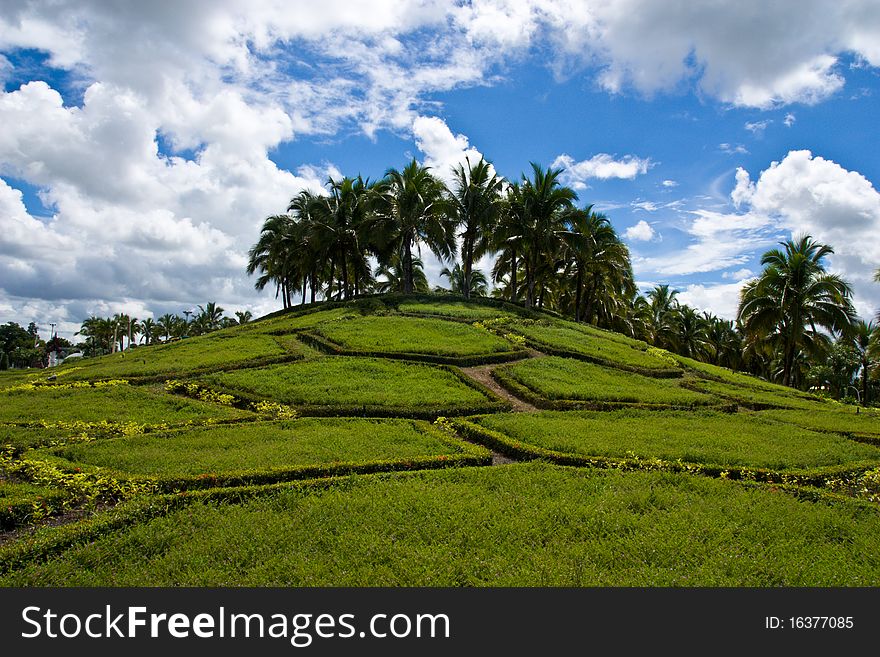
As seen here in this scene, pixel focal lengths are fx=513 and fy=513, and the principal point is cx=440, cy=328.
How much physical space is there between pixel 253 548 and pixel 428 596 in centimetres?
233

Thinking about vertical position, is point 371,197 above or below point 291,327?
above

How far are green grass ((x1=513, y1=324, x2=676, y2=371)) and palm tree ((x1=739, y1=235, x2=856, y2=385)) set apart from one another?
734cm

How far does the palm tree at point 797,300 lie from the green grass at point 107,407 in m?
26.3

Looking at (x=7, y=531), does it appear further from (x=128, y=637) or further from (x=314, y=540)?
(x=314, y=540)

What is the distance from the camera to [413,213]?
32469mm

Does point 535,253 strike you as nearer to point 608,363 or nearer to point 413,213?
point 413,213

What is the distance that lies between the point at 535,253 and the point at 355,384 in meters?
23.0

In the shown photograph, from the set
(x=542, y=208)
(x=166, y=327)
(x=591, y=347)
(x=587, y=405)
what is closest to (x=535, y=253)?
(x=542, y=208)

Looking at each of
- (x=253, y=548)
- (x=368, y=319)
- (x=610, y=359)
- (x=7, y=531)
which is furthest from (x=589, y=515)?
(x=368, y=319)

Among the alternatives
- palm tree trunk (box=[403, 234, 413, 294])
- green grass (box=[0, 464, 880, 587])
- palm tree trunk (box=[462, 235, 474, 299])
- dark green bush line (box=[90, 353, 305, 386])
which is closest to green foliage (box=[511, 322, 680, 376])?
palm tree trunk (box=[462, 235, 474, 299])

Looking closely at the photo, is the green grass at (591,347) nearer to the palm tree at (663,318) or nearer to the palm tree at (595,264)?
the palm tree at (595,264)

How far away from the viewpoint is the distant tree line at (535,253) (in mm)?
26625

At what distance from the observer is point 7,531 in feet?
22.2

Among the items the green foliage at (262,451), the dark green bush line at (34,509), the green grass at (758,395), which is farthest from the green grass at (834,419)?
the dark green bush line at (34,509)
